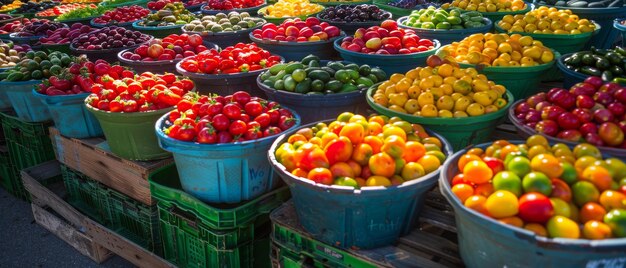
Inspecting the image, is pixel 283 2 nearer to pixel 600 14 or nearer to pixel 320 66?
pixel 320 66

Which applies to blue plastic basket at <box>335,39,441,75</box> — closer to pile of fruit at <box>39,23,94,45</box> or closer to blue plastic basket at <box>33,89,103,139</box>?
→ blue plastic basket at <box>33,89,103,139</box>

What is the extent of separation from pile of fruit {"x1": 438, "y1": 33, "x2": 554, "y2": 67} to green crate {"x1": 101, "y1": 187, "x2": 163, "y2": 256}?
2.34m

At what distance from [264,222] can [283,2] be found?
12.3 ft

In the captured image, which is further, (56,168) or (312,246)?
(56,168)

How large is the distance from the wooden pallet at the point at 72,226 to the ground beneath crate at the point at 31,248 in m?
0.06

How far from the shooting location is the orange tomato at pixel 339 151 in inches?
92.7

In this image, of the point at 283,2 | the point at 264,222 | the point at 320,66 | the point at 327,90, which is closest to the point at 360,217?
the point at 264,222

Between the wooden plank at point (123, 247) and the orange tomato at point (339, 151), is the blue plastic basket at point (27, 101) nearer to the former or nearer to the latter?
the wooden plank at point (123, 247)

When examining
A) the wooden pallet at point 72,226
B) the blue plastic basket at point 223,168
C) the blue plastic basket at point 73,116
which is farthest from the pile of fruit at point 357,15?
the wooden pallet at point 72,226

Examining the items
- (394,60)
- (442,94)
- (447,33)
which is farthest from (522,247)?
(447,33)

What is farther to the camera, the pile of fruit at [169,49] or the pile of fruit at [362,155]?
the pile of fruit at [169,49]

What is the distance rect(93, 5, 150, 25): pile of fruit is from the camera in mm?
6398

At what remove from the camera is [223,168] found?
2.81 meters

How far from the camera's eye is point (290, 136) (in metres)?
2.70
